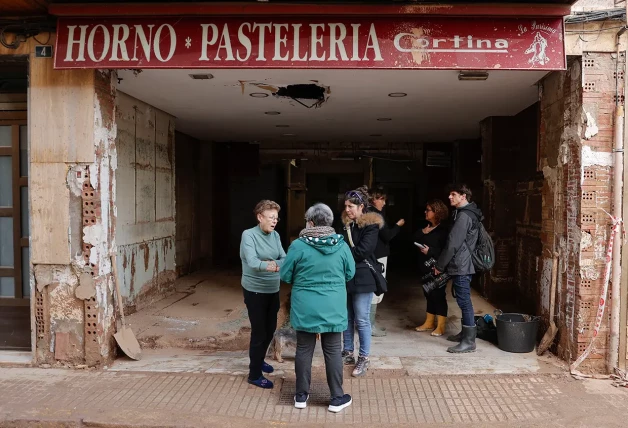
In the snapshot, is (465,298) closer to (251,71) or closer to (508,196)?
(508,196)

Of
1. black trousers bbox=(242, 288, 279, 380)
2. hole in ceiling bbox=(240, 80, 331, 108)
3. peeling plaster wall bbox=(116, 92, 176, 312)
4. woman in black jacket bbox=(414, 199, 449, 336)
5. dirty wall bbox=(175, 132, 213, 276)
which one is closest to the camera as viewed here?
black trousers bbox=(242, 288, 279, 380)

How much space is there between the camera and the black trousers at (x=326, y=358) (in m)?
4.11

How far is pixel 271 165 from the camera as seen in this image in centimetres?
1441

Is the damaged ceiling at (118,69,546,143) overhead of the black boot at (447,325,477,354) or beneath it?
overhead

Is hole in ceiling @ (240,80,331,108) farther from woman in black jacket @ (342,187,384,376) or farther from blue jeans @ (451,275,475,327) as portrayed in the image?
blue jeans @ (451,275,475,327)

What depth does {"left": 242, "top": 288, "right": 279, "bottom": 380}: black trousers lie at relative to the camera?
14.8 feet

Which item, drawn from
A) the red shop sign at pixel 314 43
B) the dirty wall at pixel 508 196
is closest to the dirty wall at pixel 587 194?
the red shop sign at pixel 314 43

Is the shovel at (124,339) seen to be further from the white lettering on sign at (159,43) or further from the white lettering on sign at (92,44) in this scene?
the white lettering on sign at (159,43)

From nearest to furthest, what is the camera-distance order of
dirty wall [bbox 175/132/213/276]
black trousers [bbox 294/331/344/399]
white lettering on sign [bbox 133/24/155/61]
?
black trousers [bbox 294/331/344/399]
white lettering on sign [bbox 133/24/155/61]
dirty wall [bbox 175/132/213/276]

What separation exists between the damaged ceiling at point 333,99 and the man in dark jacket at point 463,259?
4.89ft

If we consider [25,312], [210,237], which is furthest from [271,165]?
[25,312]

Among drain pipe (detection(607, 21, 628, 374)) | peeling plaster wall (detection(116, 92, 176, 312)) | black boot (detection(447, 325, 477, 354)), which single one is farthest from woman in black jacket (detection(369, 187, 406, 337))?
peeling plaster wall (detection(116, 92, 176, 312))

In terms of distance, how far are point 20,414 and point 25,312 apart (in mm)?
1912

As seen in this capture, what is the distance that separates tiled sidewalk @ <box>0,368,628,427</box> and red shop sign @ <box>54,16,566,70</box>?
311 cm
